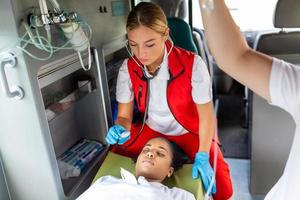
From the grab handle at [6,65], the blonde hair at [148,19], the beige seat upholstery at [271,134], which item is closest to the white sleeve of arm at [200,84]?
the blonde hair at [148,19]

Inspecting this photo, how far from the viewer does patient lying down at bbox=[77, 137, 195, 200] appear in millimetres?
1332

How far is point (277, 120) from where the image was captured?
6.43 feet

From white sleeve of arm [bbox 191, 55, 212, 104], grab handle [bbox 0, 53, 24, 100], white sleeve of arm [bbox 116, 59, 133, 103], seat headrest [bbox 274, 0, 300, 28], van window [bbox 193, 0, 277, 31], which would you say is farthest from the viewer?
van window [bbox 193, 0, 277, 31]

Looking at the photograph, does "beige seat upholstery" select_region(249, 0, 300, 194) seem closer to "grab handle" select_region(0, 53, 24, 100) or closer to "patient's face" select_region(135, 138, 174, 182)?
"patient's face" select_region(135, 138, 174, 182)

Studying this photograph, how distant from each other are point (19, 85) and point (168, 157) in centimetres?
74

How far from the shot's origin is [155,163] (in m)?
1.48

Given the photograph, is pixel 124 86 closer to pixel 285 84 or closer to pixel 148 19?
pixel 148 19

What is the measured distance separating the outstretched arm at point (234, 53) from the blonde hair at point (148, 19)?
0.66 meters

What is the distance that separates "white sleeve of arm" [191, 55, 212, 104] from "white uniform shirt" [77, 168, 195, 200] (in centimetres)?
48

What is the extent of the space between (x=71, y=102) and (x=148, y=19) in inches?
30.4

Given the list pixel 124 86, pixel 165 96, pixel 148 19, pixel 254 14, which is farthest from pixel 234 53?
pixel 254 14

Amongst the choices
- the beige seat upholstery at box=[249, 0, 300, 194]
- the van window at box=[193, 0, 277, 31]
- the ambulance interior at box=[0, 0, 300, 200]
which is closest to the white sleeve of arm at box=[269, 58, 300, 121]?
the ambulance interior at box=[0, 0, 300, 200]

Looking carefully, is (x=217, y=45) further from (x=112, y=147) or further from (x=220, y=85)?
(x=220, y=85)

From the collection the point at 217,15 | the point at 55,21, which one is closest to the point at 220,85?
the point at 55,21
